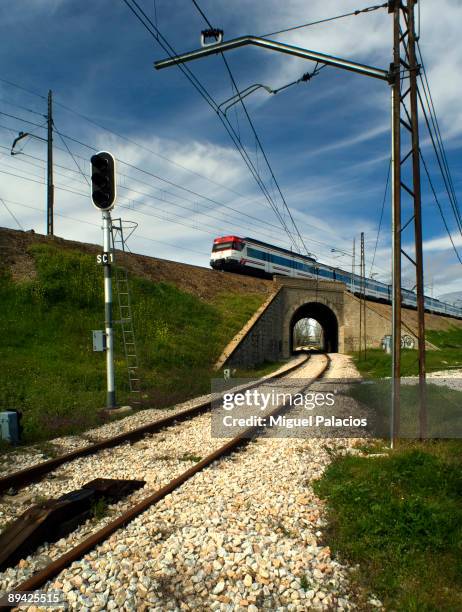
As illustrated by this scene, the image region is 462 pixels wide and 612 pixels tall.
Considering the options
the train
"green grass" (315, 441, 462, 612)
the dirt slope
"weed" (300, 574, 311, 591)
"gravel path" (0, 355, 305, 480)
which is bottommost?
"gravel path" (0, 355, 305, 480)

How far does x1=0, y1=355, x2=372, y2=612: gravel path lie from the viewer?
3.95 m

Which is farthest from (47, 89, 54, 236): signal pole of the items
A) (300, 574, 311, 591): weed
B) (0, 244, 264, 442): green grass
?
(300, 574, 311, 591): weed

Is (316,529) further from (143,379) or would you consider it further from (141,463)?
(143,379)

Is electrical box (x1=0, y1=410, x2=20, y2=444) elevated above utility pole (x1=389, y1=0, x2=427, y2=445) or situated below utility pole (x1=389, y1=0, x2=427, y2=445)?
below

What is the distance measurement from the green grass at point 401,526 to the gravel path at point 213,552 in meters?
0.27

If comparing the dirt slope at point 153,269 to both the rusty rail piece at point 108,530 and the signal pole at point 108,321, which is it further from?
the rusty rail piece at point 108,530

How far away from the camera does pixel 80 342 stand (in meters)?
19.0

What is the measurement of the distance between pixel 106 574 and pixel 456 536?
372 cm

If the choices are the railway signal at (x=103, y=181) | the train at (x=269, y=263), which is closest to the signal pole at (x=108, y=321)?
the railway signal at (x=103, y=181)

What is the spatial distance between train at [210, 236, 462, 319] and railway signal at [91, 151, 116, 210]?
25.9 m

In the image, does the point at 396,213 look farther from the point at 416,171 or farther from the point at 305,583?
the point at 305,583

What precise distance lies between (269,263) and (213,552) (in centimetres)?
4152

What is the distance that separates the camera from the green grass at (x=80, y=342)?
496 inches

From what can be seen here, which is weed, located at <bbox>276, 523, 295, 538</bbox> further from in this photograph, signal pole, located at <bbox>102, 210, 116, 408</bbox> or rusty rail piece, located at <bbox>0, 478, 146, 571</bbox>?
signal pole, located at <bbox>102, 210, 116, 408</bbox>
